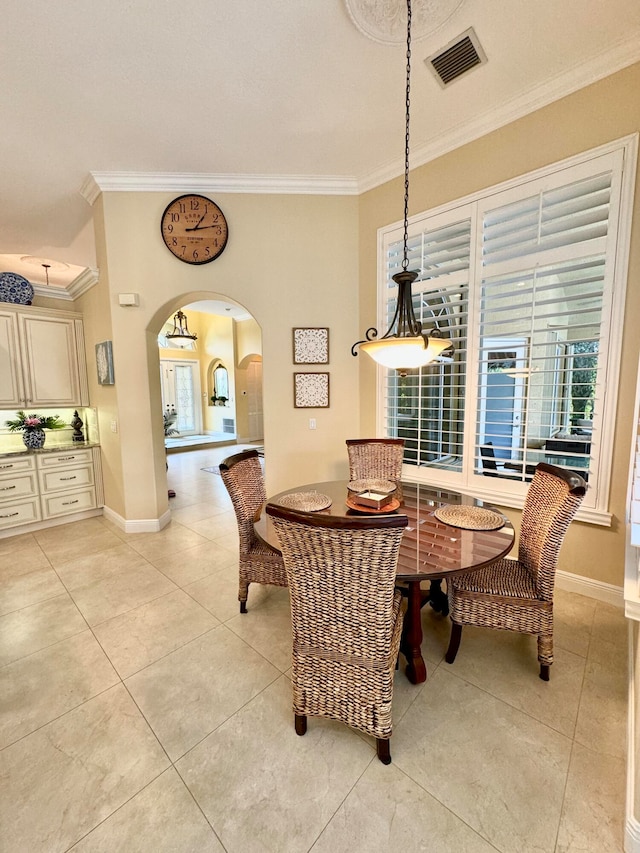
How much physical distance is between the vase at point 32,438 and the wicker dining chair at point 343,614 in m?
3.92

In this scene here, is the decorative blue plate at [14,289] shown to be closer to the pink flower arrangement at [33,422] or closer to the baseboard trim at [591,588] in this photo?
the pink flower arrangement at [33,422]

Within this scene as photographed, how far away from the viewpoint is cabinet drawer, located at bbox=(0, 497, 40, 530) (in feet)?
11.6

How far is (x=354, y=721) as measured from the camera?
1.40 m

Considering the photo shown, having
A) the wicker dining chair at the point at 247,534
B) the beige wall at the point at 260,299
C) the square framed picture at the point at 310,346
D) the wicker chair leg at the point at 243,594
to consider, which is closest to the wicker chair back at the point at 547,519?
the wicker dining chair at the point at 247,534

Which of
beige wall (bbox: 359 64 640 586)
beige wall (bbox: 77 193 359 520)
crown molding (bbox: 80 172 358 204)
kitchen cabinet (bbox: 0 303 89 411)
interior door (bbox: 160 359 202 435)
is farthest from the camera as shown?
interior door (bbox: 160 359 202 435)

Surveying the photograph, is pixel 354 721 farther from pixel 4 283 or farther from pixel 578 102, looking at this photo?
pixel 4 283

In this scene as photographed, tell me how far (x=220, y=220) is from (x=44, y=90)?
4.49 feet

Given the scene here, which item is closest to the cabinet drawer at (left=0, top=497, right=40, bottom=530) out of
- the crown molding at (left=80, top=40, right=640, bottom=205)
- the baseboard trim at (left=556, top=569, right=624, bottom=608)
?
the crown molding at (left=80, top=40, right=640, bottom=205)

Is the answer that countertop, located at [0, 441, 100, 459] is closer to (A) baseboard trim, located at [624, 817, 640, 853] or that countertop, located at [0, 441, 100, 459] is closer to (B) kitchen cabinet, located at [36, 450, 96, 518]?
(B) kitchen cabinet, located at [36, 450, 96, 518]

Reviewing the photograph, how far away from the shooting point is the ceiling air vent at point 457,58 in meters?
2.03

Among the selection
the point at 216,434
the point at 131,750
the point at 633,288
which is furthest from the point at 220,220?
the point at 216,434

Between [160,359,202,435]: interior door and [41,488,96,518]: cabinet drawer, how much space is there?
544 centimetres

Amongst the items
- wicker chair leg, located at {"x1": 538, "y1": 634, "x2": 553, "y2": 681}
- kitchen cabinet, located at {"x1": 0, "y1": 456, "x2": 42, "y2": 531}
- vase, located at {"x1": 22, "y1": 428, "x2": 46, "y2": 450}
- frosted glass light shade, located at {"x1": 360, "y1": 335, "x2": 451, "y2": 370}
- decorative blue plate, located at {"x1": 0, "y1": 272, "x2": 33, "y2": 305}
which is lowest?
wicker chair leg, located at {"x1": 538, "y1": 634, "x2": 553, "y2": 681}

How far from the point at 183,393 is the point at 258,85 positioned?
328 inches
